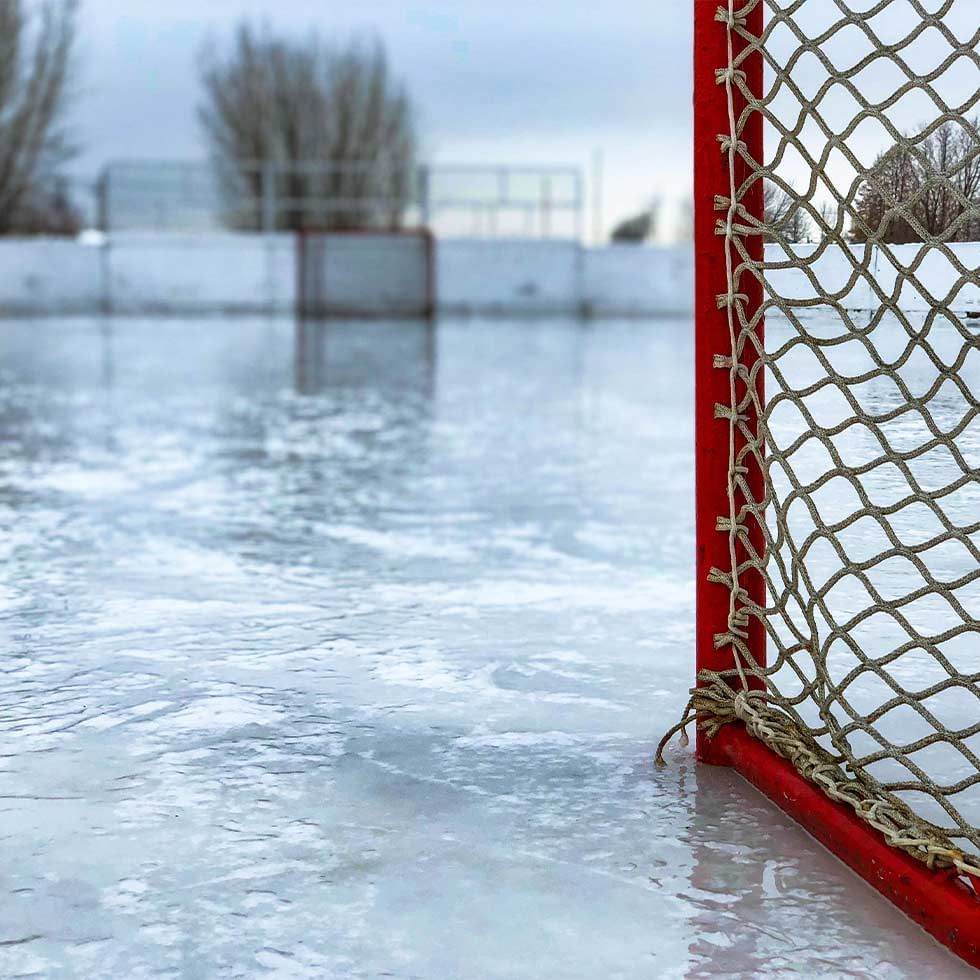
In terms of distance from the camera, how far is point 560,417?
5375 mm

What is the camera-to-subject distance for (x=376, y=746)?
5.39 ft

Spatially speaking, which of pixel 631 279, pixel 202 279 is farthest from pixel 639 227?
pixel 202 279

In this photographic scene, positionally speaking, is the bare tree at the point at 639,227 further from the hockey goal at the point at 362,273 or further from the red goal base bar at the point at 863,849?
the red goal base bar at the point at 863,849

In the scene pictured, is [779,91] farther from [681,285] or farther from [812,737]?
[681,285]

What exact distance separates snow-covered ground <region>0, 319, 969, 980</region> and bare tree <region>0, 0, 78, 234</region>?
22.1 m

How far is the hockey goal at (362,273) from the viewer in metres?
16.6

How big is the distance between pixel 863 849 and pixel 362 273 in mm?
15630

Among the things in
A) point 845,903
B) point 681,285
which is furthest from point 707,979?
point 681,285

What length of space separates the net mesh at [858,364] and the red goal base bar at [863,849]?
0.06ft

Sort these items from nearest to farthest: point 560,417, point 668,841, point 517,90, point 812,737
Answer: point 668,841 < point 812,737 < point 560,417 < point 517,90

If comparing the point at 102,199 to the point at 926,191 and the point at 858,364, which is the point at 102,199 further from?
the point at 926,191

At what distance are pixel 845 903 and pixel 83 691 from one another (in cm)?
101

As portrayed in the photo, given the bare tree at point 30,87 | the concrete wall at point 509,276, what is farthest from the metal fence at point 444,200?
the bare tree at point 30,87

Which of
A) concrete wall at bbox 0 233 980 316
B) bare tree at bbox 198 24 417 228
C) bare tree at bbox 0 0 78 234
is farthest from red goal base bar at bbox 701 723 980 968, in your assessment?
bare tree at bbox 198 24 417 228
